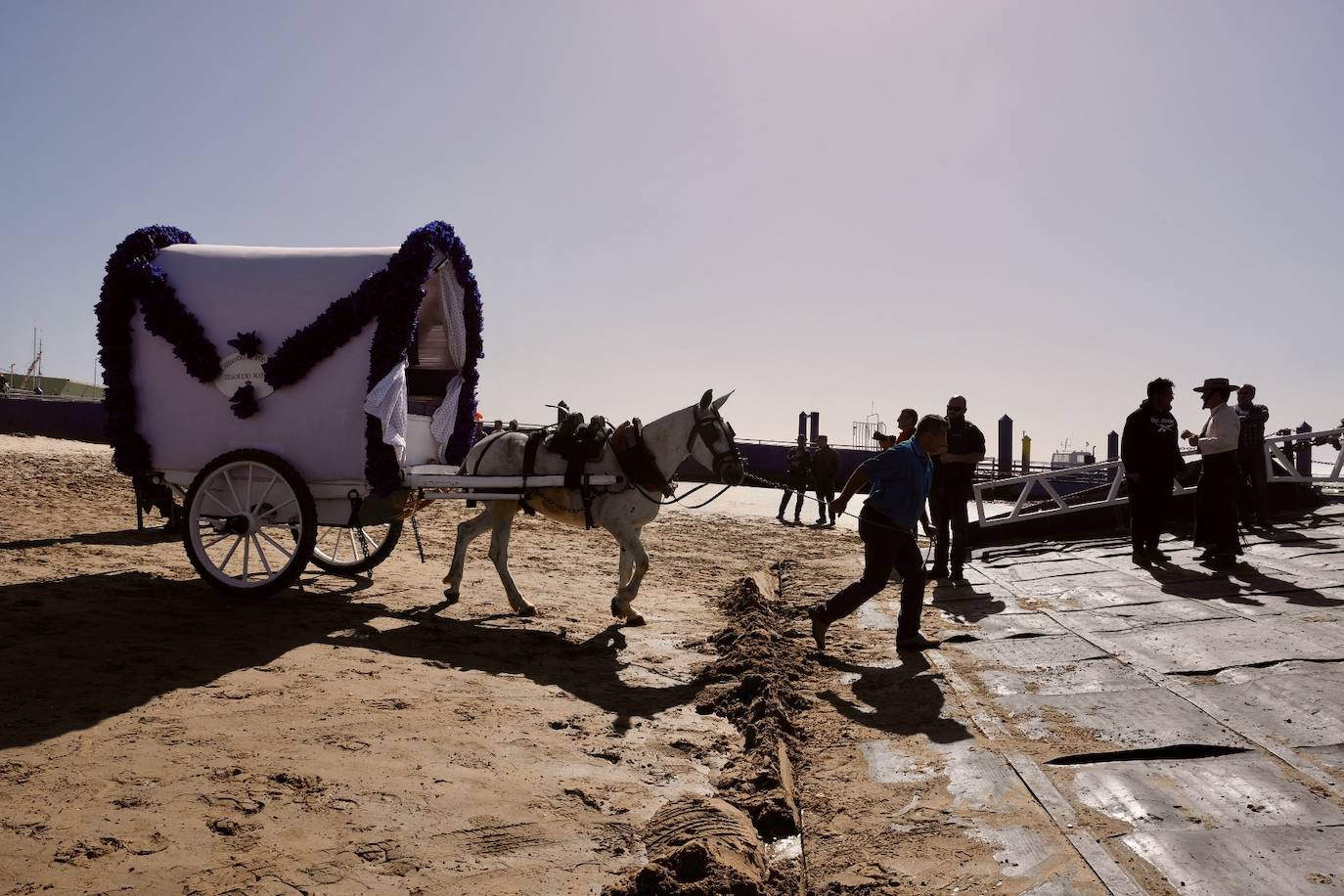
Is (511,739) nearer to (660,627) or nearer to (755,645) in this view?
Result: (755,645)

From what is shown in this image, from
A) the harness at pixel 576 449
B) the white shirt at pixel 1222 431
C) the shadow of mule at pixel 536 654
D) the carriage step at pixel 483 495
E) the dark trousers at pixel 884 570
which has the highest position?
the white shirt at pixel 1222 431

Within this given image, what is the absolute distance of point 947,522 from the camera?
9.58 metres

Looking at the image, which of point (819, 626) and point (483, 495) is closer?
point (819, 626)

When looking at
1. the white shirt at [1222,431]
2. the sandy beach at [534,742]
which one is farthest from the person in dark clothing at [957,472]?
the white shirt at [1222,431]

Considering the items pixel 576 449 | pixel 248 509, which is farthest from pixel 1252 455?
pixel 248 509

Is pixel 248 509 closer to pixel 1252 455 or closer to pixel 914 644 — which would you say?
pixel 914 644

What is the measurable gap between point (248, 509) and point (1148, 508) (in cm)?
870

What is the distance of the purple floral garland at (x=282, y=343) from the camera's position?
7230mm

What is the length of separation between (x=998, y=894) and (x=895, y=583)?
7789mm

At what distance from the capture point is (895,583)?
10656 mm

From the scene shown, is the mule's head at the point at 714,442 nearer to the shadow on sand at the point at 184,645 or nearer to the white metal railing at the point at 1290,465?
the shadow on sand at the point at 184,645

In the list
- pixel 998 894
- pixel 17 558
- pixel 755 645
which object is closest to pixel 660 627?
pixel 755 645

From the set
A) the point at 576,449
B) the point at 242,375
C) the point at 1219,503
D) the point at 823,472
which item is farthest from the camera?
the point at 823,472

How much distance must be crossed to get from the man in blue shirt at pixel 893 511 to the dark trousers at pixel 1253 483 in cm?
719
